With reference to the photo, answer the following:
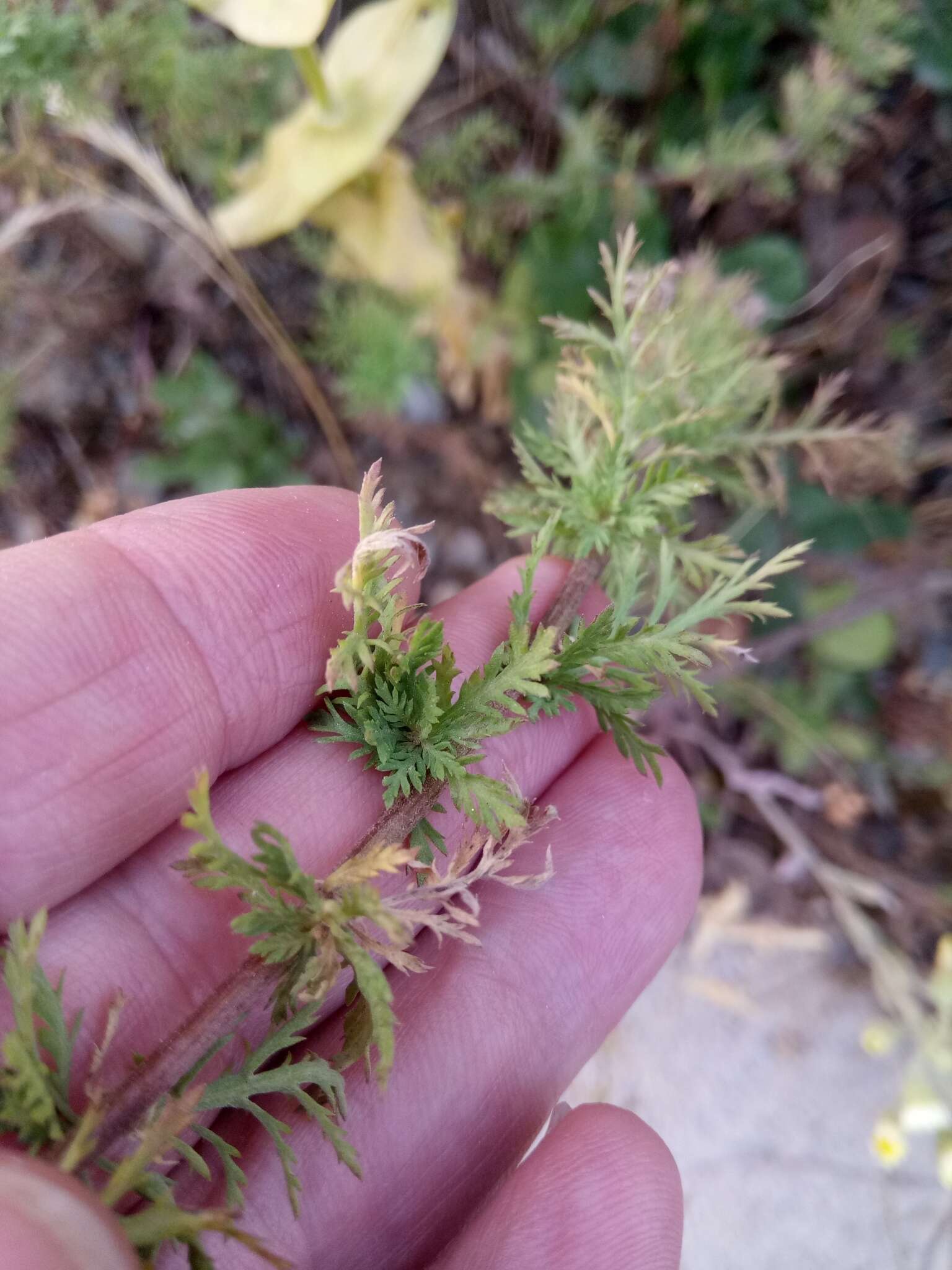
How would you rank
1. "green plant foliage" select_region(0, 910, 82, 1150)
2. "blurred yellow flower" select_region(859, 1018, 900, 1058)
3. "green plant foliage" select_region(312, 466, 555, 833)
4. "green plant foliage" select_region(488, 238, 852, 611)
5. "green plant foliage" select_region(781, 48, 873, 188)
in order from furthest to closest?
"blurred yellow flower" select_region(859, 1018, 900, 1058) → "green plant foliage" select_region(781, 48, 873, 188) → "green plant foliage" select_region(488, 238, 852, 611) → "green plant foliage" select_region(312, 466, 555, 833) → "green plant foliage" select_region(0, 910, 82, 1150)

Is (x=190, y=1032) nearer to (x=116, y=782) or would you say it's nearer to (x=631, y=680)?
(x=116, y=782)

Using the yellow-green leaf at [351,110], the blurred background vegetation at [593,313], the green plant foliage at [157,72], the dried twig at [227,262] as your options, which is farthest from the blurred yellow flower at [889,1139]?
the green plant foliage at [157,72]

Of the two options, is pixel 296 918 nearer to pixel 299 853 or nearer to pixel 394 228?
pixel 299 853

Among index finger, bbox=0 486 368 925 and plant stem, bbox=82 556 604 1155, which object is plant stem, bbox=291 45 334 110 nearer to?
index finger, bbox=0 486 368 925

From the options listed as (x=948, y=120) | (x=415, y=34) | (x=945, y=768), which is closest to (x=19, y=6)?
(x=415, y=34)

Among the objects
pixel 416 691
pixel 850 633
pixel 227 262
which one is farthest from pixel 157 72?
pixel 850 633

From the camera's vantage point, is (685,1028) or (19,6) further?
(685,1028)

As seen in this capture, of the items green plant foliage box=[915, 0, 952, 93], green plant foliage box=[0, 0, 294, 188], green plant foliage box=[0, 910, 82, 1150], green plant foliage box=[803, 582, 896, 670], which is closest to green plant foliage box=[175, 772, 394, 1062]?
green plant foliage box=[0, 910, 82, 1150]
